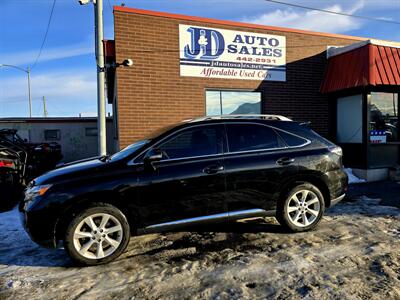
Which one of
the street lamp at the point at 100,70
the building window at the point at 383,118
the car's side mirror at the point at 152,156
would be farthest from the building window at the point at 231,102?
the car's side mirror at the point at 152,156

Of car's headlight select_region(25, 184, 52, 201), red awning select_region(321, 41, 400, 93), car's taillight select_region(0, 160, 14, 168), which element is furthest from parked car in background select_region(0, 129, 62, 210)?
red awning select_region(321, 41, 400, 93)

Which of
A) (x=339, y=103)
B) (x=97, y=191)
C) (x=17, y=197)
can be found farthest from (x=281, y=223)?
(x=339, y=103)

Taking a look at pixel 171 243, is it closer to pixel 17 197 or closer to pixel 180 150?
pixel 180 150

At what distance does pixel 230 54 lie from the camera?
386 inches

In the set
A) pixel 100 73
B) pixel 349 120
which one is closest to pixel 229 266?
pixel 100 73

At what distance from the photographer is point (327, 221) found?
225 inches

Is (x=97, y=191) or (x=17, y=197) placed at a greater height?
(x=97, y=191)

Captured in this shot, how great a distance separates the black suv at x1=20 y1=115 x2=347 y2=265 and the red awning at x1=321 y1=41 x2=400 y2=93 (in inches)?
187

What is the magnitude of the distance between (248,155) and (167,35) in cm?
566

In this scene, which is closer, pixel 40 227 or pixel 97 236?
pixel 40 227

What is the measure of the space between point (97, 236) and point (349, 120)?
8.87 meters

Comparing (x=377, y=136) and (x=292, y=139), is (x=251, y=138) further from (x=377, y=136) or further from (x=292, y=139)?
(x=377, y=136)

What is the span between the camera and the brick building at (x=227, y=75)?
9055 millimetres

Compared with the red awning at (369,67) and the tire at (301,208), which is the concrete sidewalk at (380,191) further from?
the red awning at (369,67)
